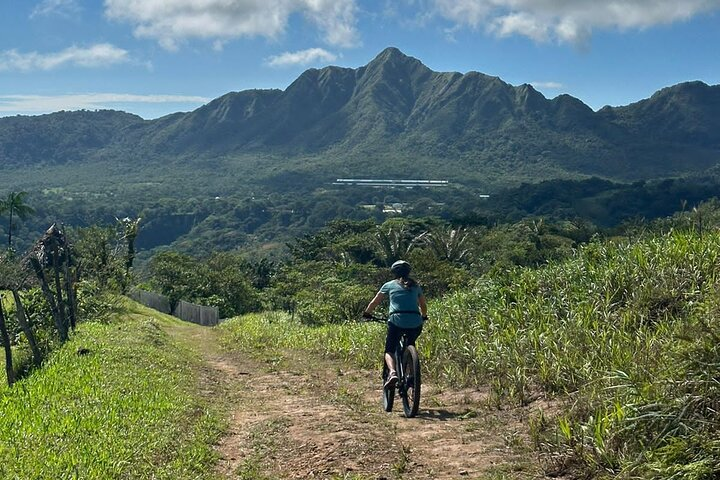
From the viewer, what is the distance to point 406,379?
697 cm

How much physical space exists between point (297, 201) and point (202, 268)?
121m

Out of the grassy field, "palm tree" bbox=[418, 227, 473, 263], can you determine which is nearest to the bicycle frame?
the grassy field

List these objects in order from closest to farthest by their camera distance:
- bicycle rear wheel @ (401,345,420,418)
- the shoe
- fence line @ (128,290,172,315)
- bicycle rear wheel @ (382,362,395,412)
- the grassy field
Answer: the grassy field → bicycle rear wheel @ (401,345,420,418) → the shoe → bicycle rear wheel @ (382,362,395,412) → fence line @ (128,290,172,315)

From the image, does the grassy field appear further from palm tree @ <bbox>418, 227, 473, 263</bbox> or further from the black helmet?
palm tree @ <bbox>418, 227, 473, 263</bbox>

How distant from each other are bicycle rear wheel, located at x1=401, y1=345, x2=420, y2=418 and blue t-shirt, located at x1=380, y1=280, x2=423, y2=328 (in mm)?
301

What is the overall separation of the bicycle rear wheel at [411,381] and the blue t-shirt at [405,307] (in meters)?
0.30

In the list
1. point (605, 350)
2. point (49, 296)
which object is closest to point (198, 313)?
point (49, 296)

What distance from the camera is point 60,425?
255 inches

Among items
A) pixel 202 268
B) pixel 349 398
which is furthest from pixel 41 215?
pixel 349 398

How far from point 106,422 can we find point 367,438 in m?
2.60

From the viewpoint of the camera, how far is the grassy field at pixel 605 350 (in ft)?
14.9

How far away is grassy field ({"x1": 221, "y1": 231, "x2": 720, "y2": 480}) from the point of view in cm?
453

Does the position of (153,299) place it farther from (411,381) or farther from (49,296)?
(411,381)

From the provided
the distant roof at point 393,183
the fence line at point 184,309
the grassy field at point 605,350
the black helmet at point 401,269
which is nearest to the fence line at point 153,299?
the fence line at point 184,309
